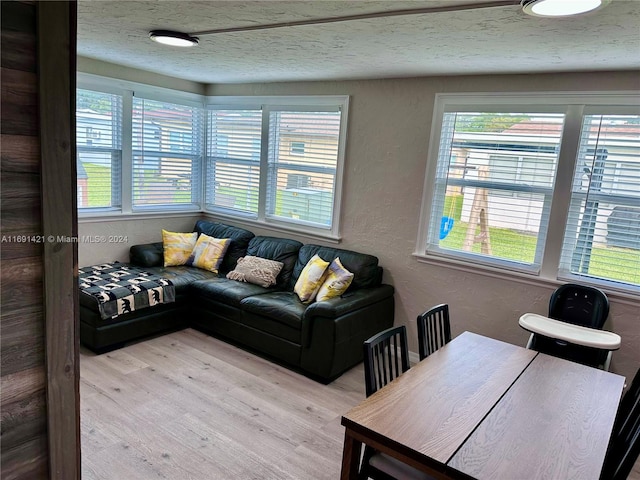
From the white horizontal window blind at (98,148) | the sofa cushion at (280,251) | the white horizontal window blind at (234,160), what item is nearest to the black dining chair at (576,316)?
the sofa cushion at (280,251)

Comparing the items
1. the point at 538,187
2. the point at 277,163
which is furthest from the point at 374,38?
the point at 277,163

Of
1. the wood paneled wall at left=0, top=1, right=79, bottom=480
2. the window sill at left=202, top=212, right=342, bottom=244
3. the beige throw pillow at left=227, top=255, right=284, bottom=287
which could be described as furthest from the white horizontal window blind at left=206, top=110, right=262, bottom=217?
the wood paneled wall at left=0, top=1, right=79, bottom=480

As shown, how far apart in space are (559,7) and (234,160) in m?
3.90

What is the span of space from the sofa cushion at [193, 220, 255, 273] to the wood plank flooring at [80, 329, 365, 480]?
1080 millimetres

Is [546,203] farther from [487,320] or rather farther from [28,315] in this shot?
[28,315]

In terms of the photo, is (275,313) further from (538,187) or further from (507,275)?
(538,187)

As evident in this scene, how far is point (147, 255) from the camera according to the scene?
15.0 feet

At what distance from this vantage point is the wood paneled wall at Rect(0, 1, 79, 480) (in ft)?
3.78

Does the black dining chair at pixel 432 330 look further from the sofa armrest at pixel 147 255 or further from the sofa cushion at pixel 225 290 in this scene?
the sofa armrest at pixel 147 255

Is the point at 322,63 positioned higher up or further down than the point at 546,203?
higher up

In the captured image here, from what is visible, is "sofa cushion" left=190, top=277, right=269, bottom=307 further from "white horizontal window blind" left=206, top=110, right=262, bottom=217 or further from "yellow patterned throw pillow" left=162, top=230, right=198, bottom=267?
"white horizontal window blind" left=206, top=110, right=262, bottom=217

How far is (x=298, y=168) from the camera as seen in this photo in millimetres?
4586

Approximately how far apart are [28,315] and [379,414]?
1.23 m

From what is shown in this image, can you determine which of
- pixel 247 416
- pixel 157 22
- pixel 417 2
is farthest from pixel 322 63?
pixel 247 416
